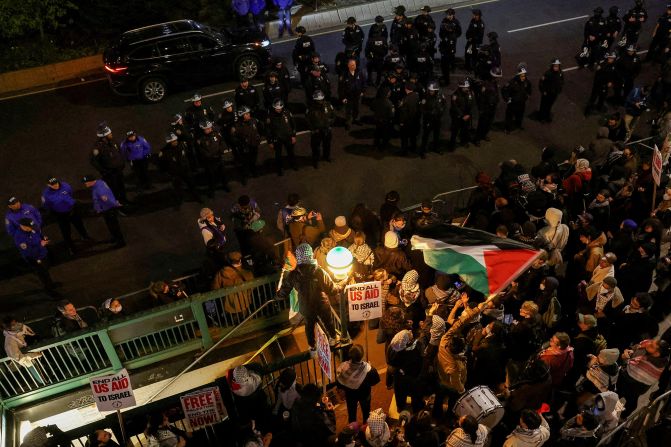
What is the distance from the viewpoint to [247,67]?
17125 millimetres

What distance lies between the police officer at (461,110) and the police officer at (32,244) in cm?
881

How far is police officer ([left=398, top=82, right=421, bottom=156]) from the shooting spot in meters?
13.8

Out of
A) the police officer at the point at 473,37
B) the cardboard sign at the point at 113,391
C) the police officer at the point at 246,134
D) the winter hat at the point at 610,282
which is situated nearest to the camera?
the cardboard sign at the point at 113,391

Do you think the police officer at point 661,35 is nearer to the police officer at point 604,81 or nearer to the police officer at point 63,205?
the police officer at point 604,81

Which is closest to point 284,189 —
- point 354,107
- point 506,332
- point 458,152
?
point 354,107

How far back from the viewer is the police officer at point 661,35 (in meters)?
17.4

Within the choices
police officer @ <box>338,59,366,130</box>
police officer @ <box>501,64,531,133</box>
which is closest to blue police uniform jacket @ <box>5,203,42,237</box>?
police officer @ <box>338,59,366,130</box>

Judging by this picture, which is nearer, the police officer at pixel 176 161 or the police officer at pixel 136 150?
the police officer at pixel 176 161

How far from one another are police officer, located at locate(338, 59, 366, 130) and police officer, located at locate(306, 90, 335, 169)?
145 centimetres

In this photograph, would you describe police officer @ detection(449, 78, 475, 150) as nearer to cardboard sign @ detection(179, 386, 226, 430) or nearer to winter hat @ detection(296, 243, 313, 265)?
winter hat @ detection(296, 243, 313, 265)

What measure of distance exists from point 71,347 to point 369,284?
437cm

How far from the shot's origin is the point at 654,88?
15.8 m

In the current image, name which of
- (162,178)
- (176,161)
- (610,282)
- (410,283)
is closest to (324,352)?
(410,283)

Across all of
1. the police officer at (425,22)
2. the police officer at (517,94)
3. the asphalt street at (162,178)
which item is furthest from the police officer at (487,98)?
the police officer at (425,22)
